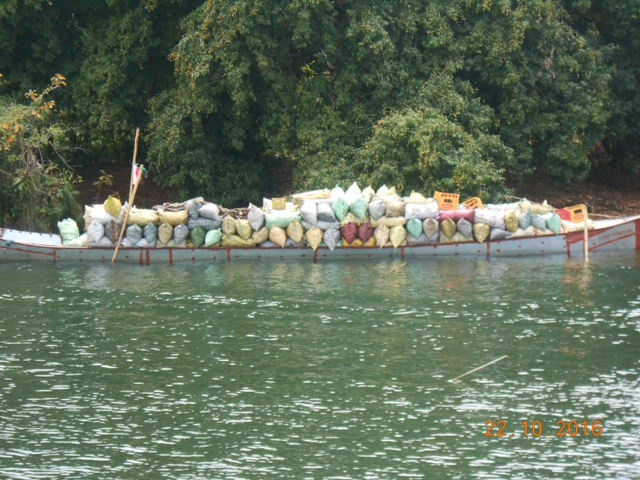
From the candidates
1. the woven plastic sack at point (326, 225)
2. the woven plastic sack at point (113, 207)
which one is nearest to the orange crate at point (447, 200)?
the woven plastic sack at point (326, 225)

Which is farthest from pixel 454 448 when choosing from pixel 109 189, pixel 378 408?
pixel 109 189

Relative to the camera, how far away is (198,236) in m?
21.4

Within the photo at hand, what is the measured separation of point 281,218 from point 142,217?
3.03m

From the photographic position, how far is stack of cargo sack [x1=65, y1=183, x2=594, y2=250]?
69.4 ft

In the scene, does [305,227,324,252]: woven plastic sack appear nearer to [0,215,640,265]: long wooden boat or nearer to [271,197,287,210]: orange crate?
[0,215,640,265]: long wooden boat

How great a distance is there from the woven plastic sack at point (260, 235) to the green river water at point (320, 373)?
5.59 ft

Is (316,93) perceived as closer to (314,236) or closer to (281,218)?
(281,218)

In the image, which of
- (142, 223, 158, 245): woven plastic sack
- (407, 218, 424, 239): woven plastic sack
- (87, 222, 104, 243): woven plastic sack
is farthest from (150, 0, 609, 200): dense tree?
(87, 222, 104, 243): woven plastic sack

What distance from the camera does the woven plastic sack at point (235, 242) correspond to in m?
21.5

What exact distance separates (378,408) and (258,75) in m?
16.0

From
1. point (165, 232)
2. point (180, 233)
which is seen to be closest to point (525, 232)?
point (180, 233)

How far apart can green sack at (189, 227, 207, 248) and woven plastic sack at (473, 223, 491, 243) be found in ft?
19.5

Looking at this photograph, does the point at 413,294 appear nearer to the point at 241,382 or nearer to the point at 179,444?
the point at 241,382

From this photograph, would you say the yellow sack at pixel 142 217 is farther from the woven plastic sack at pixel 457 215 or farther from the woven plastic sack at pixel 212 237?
the woven plastic sack at pixel 457 215
